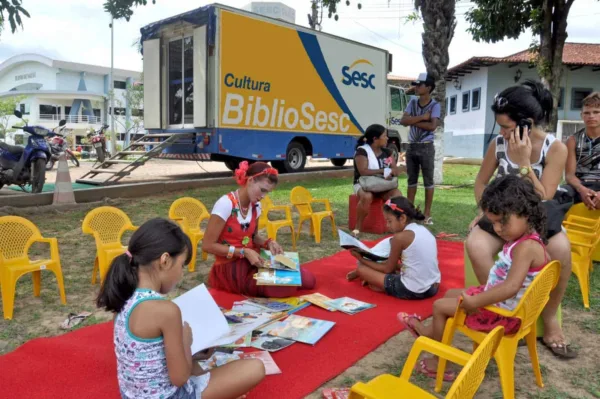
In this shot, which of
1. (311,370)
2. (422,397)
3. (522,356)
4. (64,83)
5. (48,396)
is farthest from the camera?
(64,83)

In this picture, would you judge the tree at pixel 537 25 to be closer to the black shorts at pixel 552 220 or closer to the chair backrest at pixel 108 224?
the black shorts at pixel 552 220

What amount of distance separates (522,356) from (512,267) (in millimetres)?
751

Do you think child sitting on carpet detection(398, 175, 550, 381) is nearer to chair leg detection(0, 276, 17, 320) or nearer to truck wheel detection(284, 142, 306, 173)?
chair leg detection(0, 276, 17, 320)

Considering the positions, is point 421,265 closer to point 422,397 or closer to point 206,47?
point 422,397

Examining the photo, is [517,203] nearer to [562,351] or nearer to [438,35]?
[562,351]

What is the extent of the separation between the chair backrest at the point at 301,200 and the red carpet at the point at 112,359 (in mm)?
2104

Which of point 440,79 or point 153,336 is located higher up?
point 440,79

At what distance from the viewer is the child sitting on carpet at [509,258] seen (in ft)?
6.89

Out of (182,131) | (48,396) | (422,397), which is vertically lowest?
(48,396)

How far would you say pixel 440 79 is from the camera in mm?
9633

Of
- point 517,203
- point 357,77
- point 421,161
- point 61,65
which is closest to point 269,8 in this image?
point 357,77

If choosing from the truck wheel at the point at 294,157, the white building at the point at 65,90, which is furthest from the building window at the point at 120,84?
the truck wheel at the point at 294,157

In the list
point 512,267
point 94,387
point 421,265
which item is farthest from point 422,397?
point 421,265

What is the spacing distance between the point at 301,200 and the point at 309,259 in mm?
1023
